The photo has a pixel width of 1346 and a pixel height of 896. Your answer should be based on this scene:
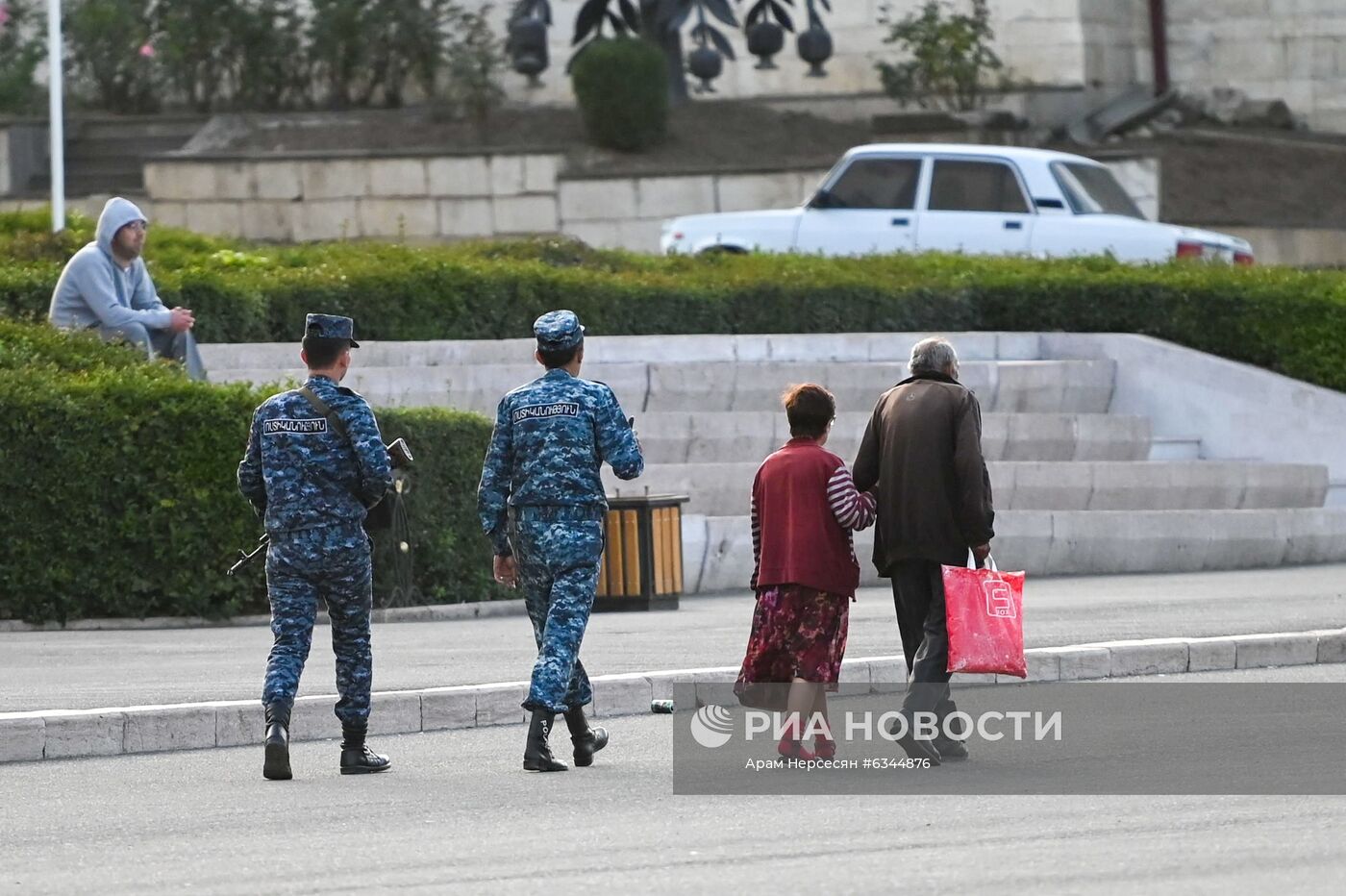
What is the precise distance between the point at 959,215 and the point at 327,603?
1528 cm

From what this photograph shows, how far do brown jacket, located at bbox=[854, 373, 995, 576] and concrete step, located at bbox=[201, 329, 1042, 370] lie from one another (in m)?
8.99

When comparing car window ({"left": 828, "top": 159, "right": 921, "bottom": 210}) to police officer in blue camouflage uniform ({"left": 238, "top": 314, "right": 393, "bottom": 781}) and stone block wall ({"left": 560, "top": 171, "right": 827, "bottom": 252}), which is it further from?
police officer in blue camouflage uniform ({"left": 238, "top": 314, "right": 393, "bottom": 781})

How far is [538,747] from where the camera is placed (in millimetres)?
9172

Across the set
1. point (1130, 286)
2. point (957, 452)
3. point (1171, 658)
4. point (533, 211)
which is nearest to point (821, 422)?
point (957, 452)

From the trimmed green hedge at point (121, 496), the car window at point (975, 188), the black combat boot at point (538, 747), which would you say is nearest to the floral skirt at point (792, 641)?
the black combat boot at point (538, 747)

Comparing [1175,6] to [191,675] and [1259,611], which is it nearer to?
[1259,611]

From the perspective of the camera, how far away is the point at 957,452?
923cm

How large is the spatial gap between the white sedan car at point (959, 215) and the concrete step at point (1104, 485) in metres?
4.68

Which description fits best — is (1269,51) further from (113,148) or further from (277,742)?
(277,742)

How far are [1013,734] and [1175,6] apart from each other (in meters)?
21.9

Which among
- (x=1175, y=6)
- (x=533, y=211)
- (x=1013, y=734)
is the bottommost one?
(x=1013, y=734)

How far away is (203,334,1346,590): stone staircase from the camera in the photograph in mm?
17016

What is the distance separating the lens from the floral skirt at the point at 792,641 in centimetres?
916

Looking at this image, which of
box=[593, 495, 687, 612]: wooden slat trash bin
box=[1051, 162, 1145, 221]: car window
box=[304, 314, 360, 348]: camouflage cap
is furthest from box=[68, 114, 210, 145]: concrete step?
box=[304, 314, 360, 348]: camouflage cap
